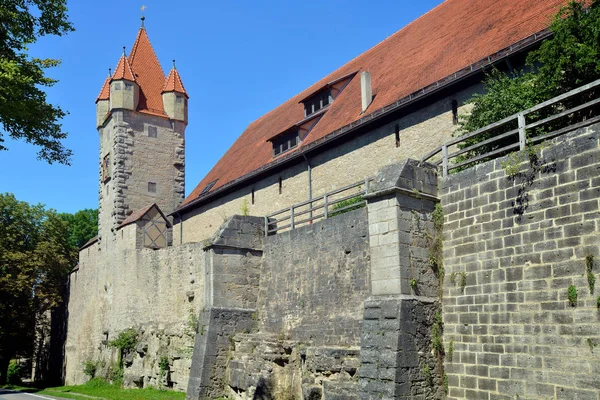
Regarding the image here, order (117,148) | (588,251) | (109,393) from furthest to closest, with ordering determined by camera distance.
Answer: (117,148)
(109,393)
(588,251)

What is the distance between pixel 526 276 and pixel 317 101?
54.1ft

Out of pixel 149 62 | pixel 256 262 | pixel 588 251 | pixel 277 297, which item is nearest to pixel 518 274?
pixel 588 251

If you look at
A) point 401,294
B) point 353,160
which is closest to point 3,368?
point 353,160

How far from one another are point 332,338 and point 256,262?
456cm

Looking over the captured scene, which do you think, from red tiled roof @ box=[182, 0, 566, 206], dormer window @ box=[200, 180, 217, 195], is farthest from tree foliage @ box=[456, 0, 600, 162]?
dormer window @ box=[200, 180, 217, 195]

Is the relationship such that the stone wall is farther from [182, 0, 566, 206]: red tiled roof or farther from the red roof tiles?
[182, 0, 566, 206]: red tiled roof

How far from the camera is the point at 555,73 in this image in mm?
11797

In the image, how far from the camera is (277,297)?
17203mm

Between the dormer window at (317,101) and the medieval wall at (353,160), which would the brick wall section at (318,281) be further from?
the dormer window at (317,101)

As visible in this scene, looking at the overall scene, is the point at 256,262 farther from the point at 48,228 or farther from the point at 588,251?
the point at 48,228

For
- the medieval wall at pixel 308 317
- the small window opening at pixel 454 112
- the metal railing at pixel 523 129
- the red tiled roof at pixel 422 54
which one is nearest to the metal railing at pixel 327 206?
the medieval wall at pixel 308 317

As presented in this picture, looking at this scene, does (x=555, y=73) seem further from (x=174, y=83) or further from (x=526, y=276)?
(x=174, y=83)

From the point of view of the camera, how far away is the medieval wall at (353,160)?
17.7m

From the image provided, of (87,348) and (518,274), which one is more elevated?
(518,274)
